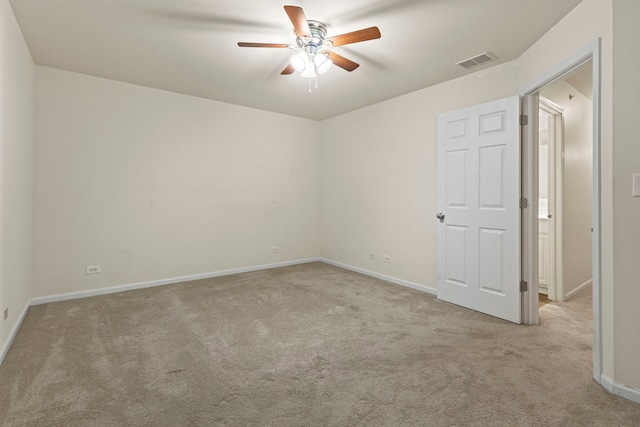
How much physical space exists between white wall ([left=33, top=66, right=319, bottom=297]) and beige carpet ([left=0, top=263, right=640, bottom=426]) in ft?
2.31

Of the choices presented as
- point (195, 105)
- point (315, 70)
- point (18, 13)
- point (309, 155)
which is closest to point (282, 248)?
point (309, 155)

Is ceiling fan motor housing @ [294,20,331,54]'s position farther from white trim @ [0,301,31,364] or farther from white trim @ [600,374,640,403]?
white trim @ [0,301,31,364]

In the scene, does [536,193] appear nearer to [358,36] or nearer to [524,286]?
[524,286]

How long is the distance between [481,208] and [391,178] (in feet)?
4.84

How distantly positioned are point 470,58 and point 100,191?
452 centimetres

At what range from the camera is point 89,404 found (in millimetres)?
1822

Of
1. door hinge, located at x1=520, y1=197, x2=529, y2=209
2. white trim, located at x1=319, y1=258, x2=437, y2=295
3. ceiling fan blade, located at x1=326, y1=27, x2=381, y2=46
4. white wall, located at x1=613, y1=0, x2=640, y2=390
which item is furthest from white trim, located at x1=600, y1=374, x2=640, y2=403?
ceiling fan blade, located at x1=326, y1=27, x2=381, y2=46

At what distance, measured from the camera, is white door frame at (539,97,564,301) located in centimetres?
371

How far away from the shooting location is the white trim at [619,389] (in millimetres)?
1849

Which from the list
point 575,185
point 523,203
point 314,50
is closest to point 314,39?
point 314,50

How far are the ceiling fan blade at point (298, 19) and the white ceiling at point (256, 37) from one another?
23cm

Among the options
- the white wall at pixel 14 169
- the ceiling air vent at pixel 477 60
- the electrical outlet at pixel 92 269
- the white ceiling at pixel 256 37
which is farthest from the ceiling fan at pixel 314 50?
the electrical outlet at pixel 92 269

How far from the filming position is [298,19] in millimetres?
2139

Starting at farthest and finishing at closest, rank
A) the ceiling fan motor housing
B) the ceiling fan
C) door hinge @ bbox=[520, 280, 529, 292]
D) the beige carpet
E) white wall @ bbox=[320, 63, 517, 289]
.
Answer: white wall @ bbox=[320, 63, 517, 289] → door hinge @ bbox=[520, 280, 529, 292] → the ceiling fan motor housing → the ceiling fan → the beige carpet
